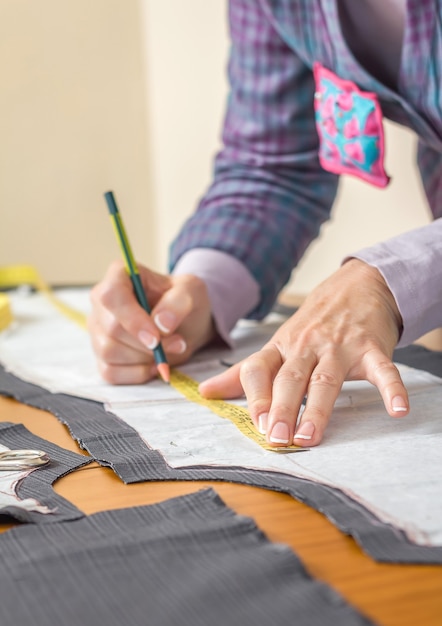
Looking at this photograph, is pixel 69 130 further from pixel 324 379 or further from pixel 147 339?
pixel 324 379

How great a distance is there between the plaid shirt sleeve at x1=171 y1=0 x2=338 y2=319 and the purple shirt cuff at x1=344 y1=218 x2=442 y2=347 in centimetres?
40

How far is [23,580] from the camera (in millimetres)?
475

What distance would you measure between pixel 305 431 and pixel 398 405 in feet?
0.28

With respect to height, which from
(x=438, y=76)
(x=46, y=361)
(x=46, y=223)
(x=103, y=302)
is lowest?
(x=46, y=223)

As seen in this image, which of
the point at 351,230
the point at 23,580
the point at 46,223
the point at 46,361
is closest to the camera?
the point at 23,580

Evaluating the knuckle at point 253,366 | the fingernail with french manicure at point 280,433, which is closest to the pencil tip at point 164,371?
the knuckle at point 253,366

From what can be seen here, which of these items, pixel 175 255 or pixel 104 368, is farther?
pixel 175 255

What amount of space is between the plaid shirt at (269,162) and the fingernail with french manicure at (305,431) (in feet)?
1.88

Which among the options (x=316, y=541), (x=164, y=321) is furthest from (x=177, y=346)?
(x=316, y=541)

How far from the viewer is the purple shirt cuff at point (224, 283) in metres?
1.18

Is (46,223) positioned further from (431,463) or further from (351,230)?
(431,463)

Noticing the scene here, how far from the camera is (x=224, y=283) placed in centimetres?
121

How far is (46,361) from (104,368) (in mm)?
176

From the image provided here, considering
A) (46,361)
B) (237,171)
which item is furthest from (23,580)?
(237,171)
